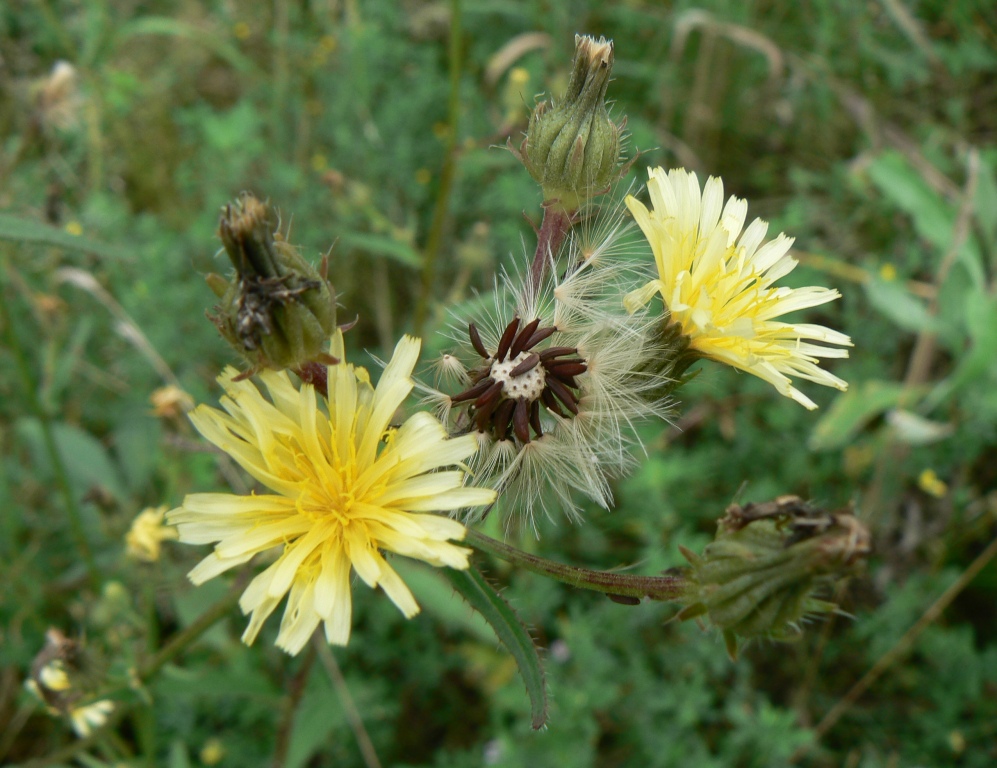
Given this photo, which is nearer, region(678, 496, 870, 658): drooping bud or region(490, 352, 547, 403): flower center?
region(678, 496, 870, 658): drooping bud

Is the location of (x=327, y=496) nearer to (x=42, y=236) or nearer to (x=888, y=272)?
(x=42, y=236)

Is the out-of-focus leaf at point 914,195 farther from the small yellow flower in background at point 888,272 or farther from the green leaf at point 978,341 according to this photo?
the green leaf at point 978,341

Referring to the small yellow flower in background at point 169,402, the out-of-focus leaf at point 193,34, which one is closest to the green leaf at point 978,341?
the small yellow flower in background at point 169,402

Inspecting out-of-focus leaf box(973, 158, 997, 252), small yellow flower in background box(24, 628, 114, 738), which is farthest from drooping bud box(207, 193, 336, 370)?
out-of-focus leaf box(973, 158, 997, 252)

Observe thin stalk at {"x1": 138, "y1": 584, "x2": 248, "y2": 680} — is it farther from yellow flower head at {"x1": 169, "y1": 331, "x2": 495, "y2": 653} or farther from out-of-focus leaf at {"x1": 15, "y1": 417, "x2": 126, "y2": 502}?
out-of-focus leaf at {"x1": 15, "y1": 417, "x2": 126, "y2": 502}

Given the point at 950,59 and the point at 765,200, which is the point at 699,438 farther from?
the point at 950,59

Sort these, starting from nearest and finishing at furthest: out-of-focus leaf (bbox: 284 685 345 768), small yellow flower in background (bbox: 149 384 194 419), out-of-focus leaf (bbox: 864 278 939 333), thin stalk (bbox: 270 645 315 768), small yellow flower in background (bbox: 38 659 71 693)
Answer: small yellow flower in background (bbox: 38 659 71 693), thin stalk (bbox: 270 645 315 768), small yellow flower in background (bbox: 149 384 194 419), out-of-focus leaf (bbox: 284 685 345 768), out-of-focus leaf (bbox: 864 278 939 333)

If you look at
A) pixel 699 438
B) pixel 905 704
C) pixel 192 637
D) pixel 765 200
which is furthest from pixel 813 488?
pixel 192 637
